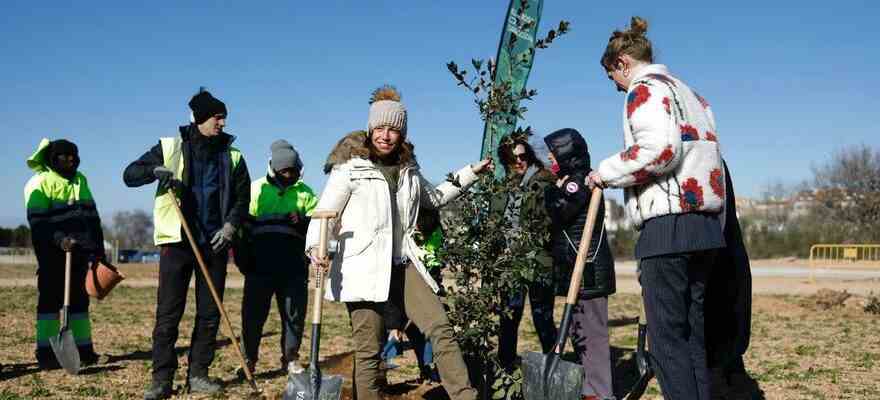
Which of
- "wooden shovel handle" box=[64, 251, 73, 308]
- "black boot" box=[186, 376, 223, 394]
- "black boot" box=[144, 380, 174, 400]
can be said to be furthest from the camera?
"wooden shovel handle" box=[64, 251, 73, 308]

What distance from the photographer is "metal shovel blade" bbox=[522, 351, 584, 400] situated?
12.4 feet

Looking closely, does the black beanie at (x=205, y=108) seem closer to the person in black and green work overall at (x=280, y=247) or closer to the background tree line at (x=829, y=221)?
the person in black and green work overall at (x=280, y=247)

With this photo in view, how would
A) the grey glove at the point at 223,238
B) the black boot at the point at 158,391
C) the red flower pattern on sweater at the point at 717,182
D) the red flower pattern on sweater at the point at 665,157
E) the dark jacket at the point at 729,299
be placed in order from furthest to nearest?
the grey glove at the point at 223,238 < the black boot at the point at 158,391 < the dark jacket at the point at 729,299 < the red flower pattern on sweater at the point at 717,182 < the red flower pattern on sweater at the point at 665,157

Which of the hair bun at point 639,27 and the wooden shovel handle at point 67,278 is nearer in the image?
the hair bun at point 639,27

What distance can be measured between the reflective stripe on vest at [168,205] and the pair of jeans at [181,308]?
7 centimetres

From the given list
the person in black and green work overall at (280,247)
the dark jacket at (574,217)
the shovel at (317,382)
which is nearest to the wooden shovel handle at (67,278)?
the person in black and green work overall at (280,247)

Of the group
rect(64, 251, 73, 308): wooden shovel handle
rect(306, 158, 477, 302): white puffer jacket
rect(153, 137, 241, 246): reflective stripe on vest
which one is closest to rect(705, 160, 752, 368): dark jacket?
rect(306, 158, 477, 302): white puffer jacket

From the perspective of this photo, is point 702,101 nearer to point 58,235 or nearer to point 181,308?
point 181,308

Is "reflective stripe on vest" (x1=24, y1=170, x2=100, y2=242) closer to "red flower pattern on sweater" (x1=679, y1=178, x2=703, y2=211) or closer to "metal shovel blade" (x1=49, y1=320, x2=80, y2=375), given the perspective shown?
"metal shovel blade" (x1=49, y1=320, x2=80, y2=375)

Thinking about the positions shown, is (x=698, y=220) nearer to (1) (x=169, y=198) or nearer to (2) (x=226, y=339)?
(1) (x=169, y=198)

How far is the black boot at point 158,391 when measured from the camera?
5223mm

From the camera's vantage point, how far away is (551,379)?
382 cm

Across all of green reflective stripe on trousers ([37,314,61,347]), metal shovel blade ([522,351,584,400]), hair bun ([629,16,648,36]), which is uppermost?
hair bun ([629,16,648,36])

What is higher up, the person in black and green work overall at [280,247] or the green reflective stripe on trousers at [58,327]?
the person in black and green work overall at [280,247]
